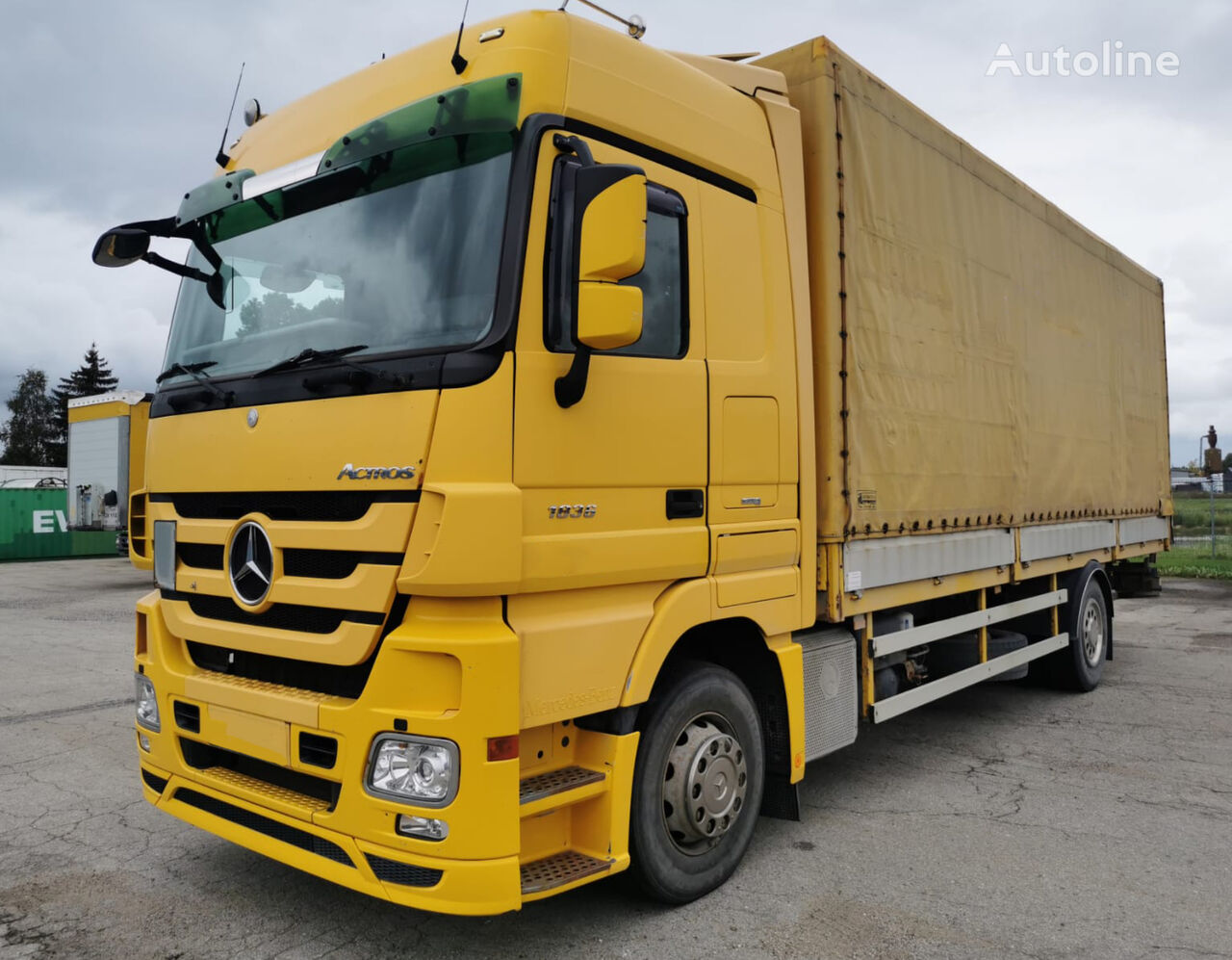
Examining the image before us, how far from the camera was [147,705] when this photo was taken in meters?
3.91

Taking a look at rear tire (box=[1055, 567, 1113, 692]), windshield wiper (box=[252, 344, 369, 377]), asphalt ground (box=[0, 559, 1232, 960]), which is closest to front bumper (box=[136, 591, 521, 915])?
asphalt ground (box=[0, 559, 1232, 960])

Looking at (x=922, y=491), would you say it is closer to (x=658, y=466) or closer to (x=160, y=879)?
(x=658, y=466)

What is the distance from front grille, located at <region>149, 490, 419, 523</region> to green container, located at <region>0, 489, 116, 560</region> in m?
23.3

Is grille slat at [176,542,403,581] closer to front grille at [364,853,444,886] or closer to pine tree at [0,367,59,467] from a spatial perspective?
front grille at [364,853,444,886]

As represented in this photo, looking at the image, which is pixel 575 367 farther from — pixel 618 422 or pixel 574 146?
pixel 574 146

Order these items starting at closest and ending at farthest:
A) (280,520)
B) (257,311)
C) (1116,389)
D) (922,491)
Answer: (280,520) < (257,311) < (922,491) < (1116,389)

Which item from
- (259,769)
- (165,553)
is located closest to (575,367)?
(259,769)

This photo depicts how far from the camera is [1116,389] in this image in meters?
8.27

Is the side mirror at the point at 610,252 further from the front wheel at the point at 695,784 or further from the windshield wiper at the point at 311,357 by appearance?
the front wheel at the point at 695,784

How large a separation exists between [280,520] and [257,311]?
0.93m

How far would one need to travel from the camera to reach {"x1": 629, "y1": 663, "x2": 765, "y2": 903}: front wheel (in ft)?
11.6

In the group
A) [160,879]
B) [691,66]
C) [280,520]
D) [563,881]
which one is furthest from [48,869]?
[691,66]

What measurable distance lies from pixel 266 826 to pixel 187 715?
2.00ft

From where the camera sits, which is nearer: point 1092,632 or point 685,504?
point 685,504
